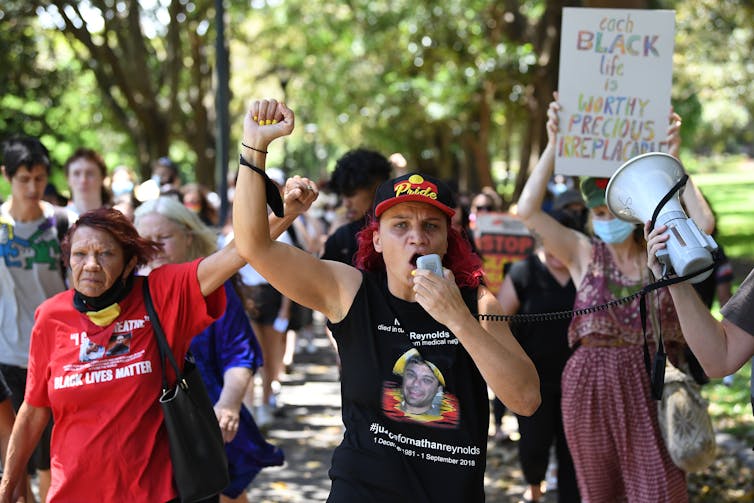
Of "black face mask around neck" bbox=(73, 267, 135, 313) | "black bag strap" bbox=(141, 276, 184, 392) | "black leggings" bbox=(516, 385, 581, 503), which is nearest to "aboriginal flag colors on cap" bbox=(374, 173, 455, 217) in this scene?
"black bag strap" bbox=(141, 276, 184, 392)

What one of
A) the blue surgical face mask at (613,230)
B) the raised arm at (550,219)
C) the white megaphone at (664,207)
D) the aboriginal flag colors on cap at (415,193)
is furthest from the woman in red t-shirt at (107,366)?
the blue surgical face mask at (613,230)

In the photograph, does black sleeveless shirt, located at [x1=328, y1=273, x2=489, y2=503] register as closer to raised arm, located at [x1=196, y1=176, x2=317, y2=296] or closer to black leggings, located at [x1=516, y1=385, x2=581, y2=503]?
raised arm, located at [x1=196, y1=176, x2=317, y2=296]

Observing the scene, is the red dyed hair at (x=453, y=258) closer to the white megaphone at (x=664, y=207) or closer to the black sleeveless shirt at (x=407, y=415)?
the black sleeveless shirt at (x=407, y=415)

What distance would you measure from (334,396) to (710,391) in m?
→ 3.86

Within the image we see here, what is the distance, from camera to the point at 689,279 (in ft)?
10.5

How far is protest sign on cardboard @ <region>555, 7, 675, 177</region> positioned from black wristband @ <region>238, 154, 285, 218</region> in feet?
6.65

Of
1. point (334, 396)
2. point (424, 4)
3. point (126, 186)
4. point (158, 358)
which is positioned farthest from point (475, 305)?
point (424, 4)

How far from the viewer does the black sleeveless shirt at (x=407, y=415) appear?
3.34 m

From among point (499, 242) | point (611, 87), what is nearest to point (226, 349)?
point (611, 87)

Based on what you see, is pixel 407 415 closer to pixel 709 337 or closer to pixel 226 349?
pixel 709 337

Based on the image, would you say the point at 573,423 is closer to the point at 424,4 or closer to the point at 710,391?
the point at 710,391

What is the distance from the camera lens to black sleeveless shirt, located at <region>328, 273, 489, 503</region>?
334cm

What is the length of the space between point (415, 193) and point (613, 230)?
199 cm

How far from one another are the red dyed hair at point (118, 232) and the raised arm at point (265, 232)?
0.98 meters
